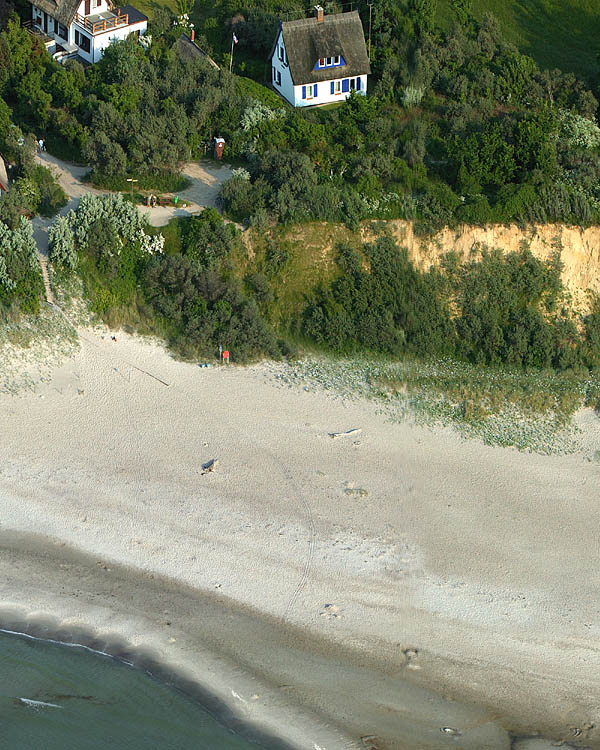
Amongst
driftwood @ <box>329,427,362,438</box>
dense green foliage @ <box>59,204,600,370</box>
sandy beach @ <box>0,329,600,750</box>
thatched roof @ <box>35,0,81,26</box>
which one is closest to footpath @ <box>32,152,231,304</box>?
dense green foliage @ <box>59,204,600,370</box>

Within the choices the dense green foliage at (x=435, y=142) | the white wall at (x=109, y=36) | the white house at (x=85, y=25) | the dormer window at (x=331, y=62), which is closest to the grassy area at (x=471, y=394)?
the dense green foliage at (x=435, y=142)

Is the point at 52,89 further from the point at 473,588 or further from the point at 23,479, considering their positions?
the point at 473,588

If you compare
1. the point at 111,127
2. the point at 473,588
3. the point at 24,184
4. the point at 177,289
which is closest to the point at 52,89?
the point at 111,127

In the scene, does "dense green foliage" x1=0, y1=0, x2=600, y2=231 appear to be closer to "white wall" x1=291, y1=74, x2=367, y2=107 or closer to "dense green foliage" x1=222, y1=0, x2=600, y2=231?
"dense green foliage" x1=222, y1=0, x2=600, y2=231

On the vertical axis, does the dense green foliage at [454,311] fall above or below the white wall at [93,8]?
below

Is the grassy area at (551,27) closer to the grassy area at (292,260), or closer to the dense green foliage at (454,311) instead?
the dense green foliage at (454,311)

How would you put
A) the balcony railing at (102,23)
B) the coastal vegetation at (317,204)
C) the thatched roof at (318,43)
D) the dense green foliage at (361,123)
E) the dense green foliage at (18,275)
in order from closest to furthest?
the dense green foliage at (18,275) → the coastal vegetation at (317,204) → the dense green foliage at (361,123) → the thatched roof at (318,43) → the balcony railing at (102,23)
